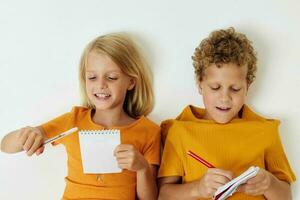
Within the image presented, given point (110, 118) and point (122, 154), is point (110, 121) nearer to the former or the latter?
point (110, 118)

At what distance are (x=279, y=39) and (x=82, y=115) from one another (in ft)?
2.33

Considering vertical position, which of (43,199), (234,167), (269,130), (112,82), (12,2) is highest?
(12,2)

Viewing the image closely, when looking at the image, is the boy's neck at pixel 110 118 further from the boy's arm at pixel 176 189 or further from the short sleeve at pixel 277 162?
the short sleeve at pixel 277 162

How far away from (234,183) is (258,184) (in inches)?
4.9

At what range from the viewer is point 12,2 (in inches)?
61.2

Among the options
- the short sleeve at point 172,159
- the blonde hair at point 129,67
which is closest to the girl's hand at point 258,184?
the short sleeve at point 172,159

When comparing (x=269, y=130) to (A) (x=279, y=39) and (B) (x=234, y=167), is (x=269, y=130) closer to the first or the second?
(B) (x=234, y=167)

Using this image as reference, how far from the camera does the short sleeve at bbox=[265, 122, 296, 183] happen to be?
141cm

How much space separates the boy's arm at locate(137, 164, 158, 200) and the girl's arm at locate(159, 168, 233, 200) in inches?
1.0

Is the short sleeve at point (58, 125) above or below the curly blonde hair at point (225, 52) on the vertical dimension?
below

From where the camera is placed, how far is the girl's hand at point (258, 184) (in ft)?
4.07

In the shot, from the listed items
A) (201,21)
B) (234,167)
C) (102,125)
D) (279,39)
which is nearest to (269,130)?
(234,167)

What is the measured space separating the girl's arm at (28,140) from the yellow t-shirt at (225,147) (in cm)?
38

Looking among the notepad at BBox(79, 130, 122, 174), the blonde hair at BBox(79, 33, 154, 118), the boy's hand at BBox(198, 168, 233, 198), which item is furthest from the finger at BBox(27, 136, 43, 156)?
the boy's hand at BBox(198, 168, 233, 198)
